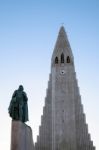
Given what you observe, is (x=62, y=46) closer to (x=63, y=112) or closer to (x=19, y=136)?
(x=63, y=112)

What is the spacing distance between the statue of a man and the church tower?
45059 mm

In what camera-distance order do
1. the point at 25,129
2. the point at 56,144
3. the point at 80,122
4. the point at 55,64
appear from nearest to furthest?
the point at 25,129 → the point at 56,144 → the point at 80,122 → the point at 55,64

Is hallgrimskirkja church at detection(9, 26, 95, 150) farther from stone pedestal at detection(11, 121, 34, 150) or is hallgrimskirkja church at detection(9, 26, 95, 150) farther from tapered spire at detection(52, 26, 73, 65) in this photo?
stone pedestal at detection(11, 121, 34, 150)

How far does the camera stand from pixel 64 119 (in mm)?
65312

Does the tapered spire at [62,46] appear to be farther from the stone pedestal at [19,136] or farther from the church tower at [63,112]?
the stone pedestal at [19,136]

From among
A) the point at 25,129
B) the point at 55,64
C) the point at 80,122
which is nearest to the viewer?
the point at 25,129

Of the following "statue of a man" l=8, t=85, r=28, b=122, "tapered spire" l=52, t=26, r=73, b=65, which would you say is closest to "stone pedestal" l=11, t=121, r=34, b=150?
"statue of a man" l=8, t=85, r=28, b=122

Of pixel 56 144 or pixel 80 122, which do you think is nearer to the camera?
pixel 56 144

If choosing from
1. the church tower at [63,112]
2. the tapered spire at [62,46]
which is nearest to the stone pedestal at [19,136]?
the church tower at [63,112]

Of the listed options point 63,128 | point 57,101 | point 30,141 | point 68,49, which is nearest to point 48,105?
point 57,101

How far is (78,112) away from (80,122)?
2.00 metres

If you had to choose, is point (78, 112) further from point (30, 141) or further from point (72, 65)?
point (30, 141)

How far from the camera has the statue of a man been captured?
58.1 ft

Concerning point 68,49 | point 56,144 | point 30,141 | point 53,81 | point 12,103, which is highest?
point 68,49
